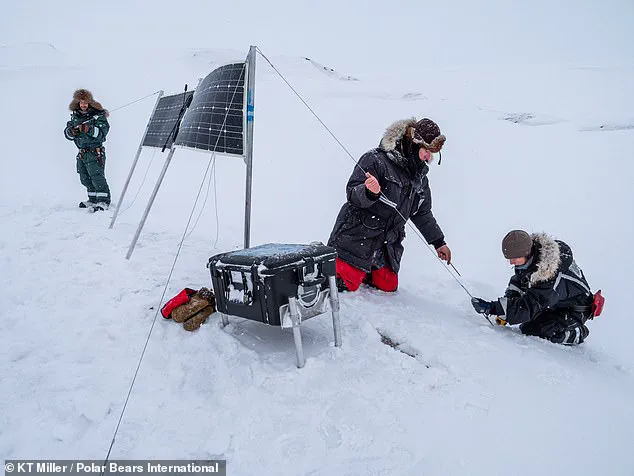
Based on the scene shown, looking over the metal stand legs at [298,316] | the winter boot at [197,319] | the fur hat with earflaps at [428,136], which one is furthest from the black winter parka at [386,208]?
the winter boot at [197,319]

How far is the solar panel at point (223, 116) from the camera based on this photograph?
335 centimetres

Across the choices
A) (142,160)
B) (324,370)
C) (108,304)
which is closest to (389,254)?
(324,370)

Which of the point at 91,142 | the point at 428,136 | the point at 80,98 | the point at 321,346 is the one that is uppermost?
the point at 80,98

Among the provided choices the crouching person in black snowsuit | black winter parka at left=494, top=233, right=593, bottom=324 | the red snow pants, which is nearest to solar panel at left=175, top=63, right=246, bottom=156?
the red snow pants

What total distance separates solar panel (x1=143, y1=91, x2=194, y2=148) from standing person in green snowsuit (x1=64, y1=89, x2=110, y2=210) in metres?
1.45

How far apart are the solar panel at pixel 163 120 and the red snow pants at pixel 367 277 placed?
250 centimetres

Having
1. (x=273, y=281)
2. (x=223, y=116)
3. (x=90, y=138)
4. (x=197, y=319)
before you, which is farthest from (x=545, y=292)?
(x=90, y=138)

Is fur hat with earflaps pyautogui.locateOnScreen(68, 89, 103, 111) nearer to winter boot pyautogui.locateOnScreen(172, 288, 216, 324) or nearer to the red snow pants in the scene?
winter boot pyautogui.locateOnScreen(172, 288, 216, 324)

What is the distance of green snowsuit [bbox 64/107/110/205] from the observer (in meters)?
5.84

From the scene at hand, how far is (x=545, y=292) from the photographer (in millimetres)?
2680

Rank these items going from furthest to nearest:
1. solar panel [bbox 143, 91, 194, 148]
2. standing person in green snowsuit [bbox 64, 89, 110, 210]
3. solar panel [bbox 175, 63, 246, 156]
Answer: standing person in green snowsuit [bbox 64, 89, 110, 210]
solar panel [bbox 143, 91, 194, 148]
solar panel [bbox 175, 63, 246, 156]

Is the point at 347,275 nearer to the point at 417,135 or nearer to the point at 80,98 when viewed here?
the point at 417,135

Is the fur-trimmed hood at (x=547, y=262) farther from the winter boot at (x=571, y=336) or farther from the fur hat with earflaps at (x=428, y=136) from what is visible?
the fur hat with earflaps at (x=428, y=136)

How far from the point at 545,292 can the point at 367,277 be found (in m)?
1.59
